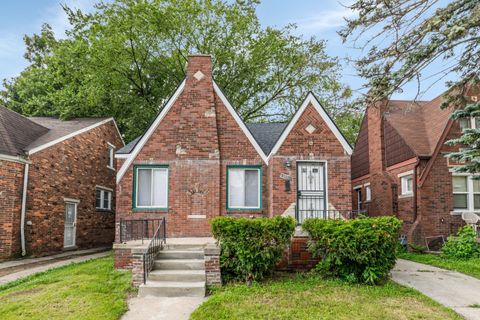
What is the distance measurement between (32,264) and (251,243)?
26.2 feet

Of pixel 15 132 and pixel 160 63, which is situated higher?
pixel 160 63

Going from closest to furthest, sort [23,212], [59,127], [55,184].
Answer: [23,212] < [55,184] < [59,127]

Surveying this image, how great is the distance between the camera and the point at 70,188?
1520 cm

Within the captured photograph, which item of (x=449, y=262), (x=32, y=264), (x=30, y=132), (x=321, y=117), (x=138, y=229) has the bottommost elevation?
(x=32, y=264)

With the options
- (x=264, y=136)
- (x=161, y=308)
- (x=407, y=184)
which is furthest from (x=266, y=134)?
(x=161, y=308)

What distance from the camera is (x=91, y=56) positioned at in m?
18.7

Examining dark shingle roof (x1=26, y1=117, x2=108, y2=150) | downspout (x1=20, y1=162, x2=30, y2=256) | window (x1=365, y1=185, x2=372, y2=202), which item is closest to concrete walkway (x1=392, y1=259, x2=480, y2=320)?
window (x1=365, y1=185, x2=372, y2=202)

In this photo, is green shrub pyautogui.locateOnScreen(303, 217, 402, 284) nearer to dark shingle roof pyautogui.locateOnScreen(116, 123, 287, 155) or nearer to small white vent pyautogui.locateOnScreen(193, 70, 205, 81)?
dark shingle roof pyautogui.locateOnScreen(116, 123, 287, 155)

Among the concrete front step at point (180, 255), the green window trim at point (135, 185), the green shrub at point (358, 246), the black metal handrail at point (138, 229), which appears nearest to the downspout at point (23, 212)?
the black metal handrail at point (138, 229)

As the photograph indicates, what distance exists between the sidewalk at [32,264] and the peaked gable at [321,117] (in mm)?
7686

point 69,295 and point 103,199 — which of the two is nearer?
point 69,295

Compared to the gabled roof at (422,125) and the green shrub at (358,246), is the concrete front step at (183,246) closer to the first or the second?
the green shrub at (358,246)

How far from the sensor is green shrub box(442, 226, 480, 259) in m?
11.8

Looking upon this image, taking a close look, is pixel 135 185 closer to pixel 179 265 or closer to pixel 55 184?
pixel 179 265
